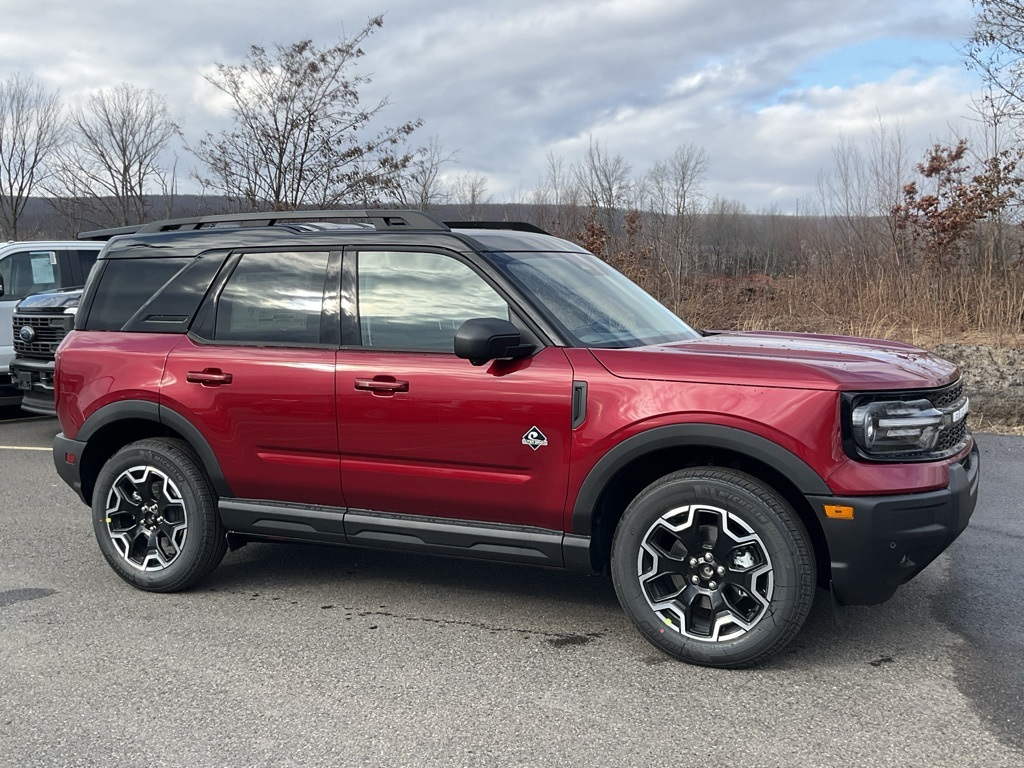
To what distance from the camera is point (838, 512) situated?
138 inches

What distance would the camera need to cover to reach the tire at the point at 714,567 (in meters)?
3.62

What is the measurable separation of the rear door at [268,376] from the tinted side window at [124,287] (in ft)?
1.22

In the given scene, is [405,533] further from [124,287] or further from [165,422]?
[124,287]

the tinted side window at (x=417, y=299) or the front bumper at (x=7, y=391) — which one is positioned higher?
the tinted side window at (x=417, y=299)

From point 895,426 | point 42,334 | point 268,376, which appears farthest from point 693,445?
point 42,334

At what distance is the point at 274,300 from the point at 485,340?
53.9 inches

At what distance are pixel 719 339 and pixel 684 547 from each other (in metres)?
1.30

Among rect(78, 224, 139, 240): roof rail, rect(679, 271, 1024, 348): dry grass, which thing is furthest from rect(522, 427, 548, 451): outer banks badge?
rect(679, 271, 1024, 348): dry grass

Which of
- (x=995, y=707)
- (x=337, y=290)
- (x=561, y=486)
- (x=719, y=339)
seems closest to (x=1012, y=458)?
(x=719, y=339)

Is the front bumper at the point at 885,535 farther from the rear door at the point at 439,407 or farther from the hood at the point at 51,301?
the hood at the point at 51,301

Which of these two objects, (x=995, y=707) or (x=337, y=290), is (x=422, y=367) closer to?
(x=337, y=290)

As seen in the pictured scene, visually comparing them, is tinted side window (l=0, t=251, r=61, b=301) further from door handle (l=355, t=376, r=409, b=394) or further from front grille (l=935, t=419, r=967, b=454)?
front grille (l=935, t=419, r=967, b=454)

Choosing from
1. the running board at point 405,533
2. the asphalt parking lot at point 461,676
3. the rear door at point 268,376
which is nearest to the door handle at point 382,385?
the rear door at point 268,376

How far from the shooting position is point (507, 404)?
3.93m
